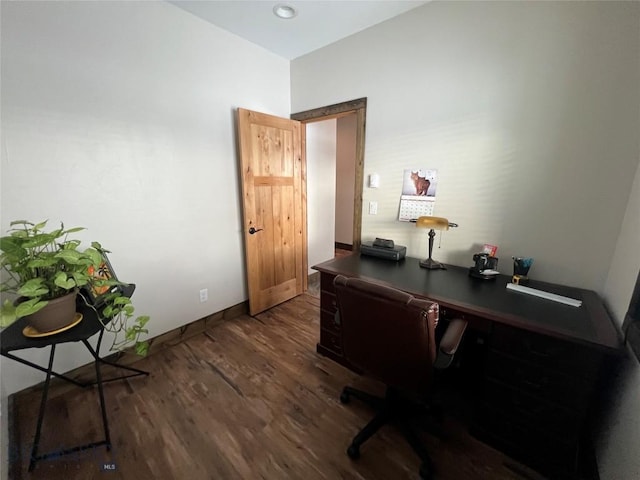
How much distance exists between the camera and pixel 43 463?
127 centimetres

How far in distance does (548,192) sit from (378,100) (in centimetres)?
135

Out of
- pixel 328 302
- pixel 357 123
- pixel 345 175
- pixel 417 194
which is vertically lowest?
pixel 328 302

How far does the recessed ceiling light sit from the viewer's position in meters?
1.84

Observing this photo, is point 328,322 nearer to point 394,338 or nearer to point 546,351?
point 394,338

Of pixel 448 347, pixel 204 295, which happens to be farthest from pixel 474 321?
pixel 204 295

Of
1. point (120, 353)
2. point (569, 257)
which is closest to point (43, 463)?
point (120, 353)

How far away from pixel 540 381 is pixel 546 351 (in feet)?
0.51

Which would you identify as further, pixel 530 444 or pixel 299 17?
pixel 299 17

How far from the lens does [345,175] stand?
15.3ft

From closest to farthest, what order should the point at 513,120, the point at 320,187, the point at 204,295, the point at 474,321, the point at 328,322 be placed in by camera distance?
the point at 474,321, the point at 513,120, the point at 328,322, the point at 204,295, the point at 320,187

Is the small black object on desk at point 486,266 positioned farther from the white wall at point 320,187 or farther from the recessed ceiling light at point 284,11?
the recessed ceiling light at point 284,11

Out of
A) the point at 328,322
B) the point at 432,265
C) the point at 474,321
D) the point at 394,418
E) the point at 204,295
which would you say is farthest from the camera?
the point at 204,295

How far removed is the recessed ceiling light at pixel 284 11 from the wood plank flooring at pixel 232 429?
2595mm

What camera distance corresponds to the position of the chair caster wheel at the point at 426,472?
121 centimetres
